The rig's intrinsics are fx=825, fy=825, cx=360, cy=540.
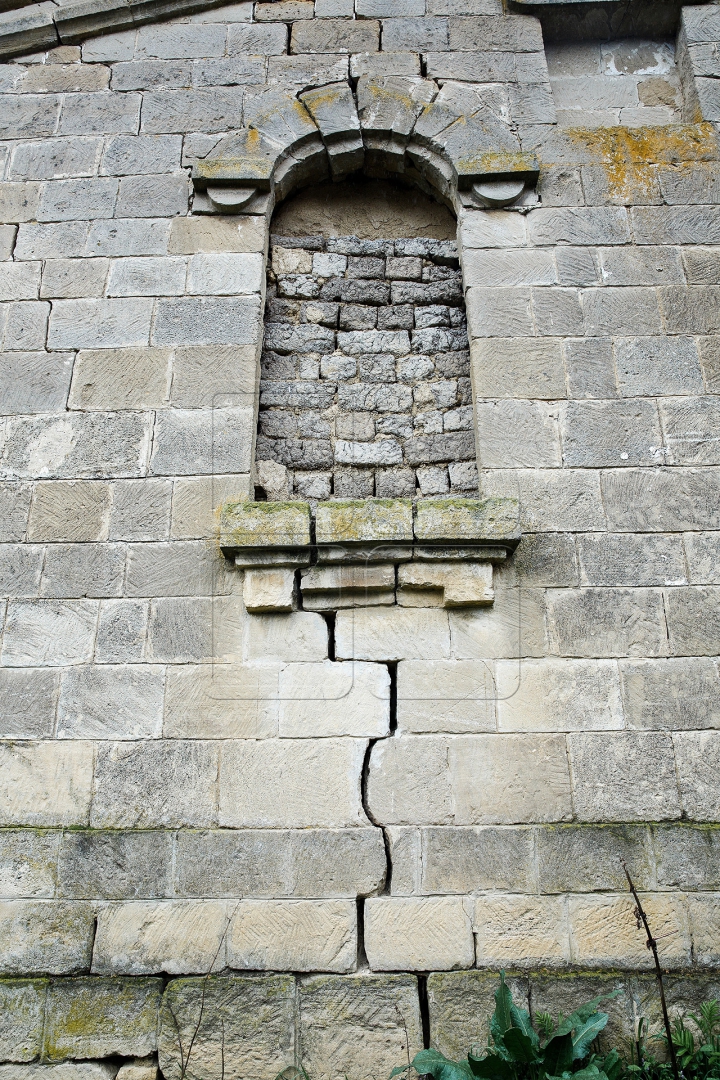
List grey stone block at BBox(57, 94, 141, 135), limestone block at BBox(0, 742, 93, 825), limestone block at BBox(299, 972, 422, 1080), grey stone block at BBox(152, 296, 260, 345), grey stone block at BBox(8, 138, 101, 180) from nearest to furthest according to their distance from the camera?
limestone block at BBox(299, 972, 422, 1080) → limestone block at BBox(0, 742, 93, 825) → grey stone block at BBox(152, 296, 260, 345) → grey stone block at BBox(8, 138, 101, 180) → grey stone block at BBox(57, 94, 141, 135)

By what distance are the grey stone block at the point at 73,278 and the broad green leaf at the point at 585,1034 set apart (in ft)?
13.0

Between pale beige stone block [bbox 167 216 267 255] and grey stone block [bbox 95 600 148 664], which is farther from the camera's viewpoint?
pale beige stone block [bbox 167 216 267 255]

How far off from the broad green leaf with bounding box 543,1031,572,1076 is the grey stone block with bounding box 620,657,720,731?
1205 millimetres

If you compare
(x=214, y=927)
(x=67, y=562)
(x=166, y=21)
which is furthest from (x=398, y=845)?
(x=166, y=21)

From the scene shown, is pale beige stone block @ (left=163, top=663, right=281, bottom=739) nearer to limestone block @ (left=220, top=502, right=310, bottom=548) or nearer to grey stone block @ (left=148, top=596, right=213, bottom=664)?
grey stone block @ (left=148, top=596, right=213, bottom=664)

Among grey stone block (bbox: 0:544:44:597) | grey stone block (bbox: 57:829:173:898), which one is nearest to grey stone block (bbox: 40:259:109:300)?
grey stone block (bbox: 0:544:44:597)

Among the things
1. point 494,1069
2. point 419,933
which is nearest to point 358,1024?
point 419,933

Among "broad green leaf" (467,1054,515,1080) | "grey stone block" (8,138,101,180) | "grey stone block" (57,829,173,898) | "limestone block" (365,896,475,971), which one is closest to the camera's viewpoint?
"broad green leaf" (467,1054,515,1080)

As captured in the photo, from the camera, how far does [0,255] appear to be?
447 cm

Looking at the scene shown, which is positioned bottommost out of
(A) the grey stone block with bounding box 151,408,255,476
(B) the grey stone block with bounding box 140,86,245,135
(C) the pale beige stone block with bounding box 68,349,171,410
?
(A) the grey stone block with bounding box 151,408,255,476

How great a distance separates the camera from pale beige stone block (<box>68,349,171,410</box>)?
4.07 metres

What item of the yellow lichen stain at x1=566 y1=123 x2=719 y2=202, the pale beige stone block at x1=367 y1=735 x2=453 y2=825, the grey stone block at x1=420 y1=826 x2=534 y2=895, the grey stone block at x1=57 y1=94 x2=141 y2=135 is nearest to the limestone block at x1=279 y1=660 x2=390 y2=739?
the pale beige stone block at x1=367 y1=735 x2=453 y2=825

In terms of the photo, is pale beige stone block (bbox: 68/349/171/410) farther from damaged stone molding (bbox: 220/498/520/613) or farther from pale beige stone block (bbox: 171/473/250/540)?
damaged stone molding (bbox: 220/498/520/613)

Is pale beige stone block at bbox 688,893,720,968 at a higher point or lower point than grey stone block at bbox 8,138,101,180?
lower
